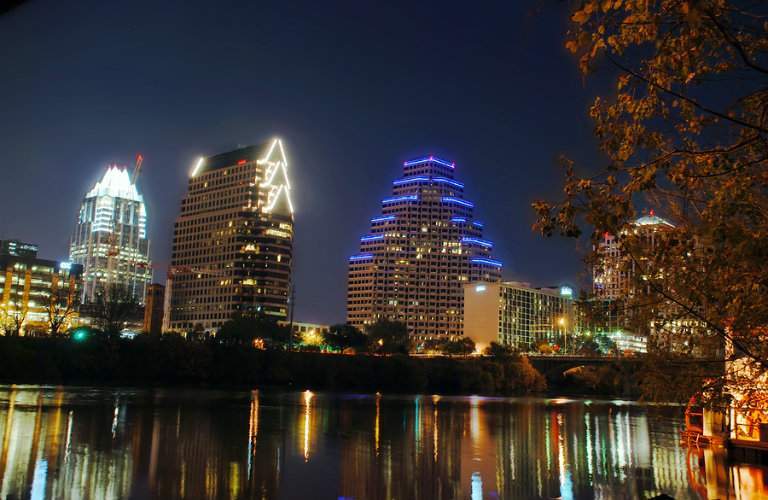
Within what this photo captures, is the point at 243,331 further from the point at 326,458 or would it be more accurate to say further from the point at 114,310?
the point at 326,458

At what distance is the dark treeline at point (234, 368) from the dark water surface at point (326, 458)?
38.2 m

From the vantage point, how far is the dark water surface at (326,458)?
984 inches

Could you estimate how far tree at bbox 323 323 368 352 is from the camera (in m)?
182

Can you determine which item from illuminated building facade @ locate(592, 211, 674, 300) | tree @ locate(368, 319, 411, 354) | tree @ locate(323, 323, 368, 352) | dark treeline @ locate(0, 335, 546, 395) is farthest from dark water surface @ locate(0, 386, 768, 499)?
tree @ locate(323, 323, 368, 352)

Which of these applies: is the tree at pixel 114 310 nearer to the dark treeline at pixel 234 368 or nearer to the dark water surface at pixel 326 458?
the dark treeline at pixel 234 368

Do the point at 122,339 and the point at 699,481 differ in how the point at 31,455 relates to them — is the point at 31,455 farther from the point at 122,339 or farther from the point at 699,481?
the point at 122,339

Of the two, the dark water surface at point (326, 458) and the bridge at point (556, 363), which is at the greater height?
the bridge at point (556, 363)

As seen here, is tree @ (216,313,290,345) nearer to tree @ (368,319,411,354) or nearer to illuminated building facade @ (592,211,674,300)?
tree @ (368,319,411,354)

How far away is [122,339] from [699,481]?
3622 inches

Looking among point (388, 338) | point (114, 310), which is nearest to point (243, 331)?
point (114, 310)

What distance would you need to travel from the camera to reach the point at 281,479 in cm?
2712

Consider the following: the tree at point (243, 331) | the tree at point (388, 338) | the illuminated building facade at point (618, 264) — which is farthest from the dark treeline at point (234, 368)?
the illuminated building facade at point (618, 264)

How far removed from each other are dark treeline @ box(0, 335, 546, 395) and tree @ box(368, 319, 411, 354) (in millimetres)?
29341

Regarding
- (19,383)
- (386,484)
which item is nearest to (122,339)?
(19,383)
